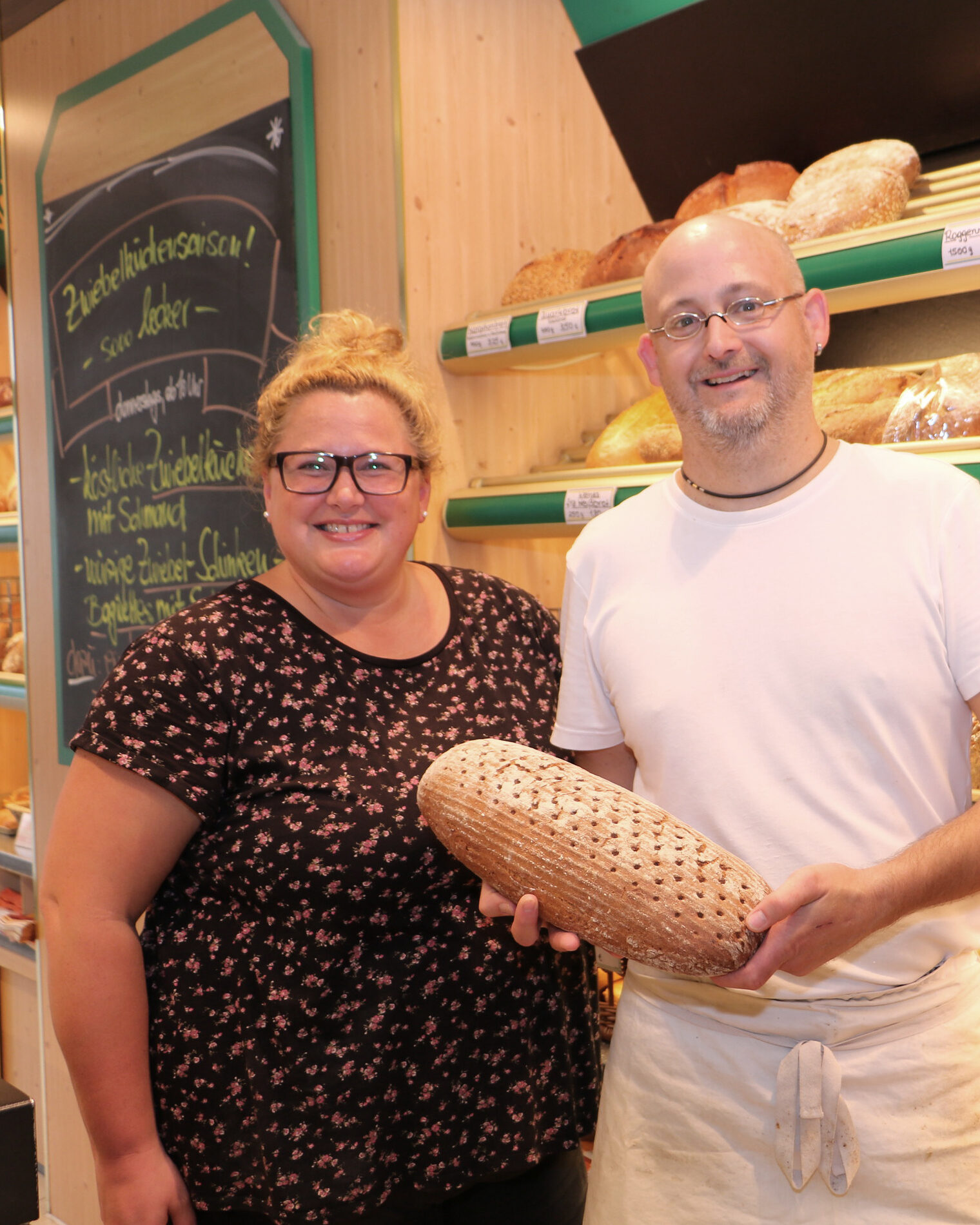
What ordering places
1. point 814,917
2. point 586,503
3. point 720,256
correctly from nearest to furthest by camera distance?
point 814,917, point 720,256, point 586,503

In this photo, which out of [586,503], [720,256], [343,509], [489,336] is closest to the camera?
[720,256]

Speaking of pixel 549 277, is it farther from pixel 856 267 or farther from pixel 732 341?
pixel 732 341

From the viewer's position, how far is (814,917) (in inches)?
40.9

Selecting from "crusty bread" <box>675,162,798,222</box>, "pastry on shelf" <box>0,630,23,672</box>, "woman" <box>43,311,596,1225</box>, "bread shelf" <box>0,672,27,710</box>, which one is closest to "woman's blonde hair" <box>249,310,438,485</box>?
"woman" <box>43,311,596,1225</box>

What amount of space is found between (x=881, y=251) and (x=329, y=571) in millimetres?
888

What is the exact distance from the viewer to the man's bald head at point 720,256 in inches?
49.2

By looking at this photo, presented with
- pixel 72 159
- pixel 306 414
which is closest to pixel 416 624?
pixel 306 414

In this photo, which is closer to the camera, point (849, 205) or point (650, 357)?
point (650, 357)

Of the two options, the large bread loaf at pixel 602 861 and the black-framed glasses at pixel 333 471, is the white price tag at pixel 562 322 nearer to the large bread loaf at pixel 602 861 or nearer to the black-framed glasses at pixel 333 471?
the black-framed glasses at pixel 333 471

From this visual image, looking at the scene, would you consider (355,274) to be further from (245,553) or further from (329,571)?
(329,571)

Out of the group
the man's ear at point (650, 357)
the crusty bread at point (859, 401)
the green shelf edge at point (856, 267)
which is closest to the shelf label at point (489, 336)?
the green shelf edge at point (856, 267)

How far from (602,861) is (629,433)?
1160mm

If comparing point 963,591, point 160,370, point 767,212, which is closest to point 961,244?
point 767,212

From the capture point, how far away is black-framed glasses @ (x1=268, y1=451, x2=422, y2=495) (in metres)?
1.54
